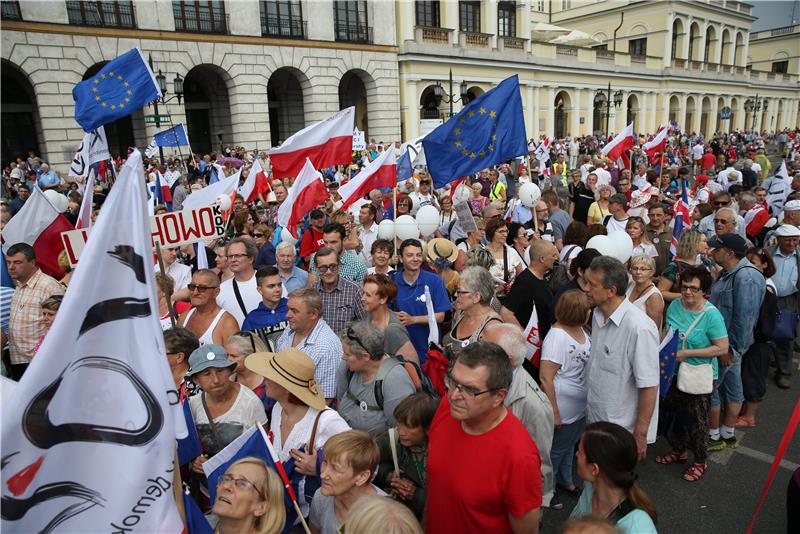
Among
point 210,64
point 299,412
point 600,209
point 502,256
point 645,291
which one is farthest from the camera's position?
point 210,64

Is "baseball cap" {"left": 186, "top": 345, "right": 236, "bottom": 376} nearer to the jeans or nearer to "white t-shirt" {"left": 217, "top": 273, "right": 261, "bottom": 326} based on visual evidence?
"white t-shirt" {"left": 217, "top": 273, "right": 261, "bottom": 326}

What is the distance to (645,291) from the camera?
401 cm

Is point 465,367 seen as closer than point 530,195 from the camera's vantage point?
Yes

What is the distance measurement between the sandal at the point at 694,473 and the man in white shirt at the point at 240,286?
3772 mm

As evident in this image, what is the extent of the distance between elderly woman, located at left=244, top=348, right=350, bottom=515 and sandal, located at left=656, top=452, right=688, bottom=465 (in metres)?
2.87

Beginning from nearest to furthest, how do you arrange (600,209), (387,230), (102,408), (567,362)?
(102,408), (567,362), (387,230), (600,209)

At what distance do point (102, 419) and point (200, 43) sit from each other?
24994mm

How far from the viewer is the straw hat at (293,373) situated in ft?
8.90

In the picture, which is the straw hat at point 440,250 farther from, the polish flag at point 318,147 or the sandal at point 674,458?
the sandal at point 674,458

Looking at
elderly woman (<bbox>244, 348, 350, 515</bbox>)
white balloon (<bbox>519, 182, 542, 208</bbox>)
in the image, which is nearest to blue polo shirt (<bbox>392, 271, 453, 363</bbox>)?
elderly woman (<bbox>244, 348, 350, 515</bbox>)

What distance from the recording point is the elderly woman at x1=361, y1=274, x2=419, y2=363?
12.2 feet

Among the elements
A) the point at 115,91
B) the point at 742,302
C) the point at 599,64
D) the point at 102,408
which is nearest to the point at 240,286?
the point at 102,408

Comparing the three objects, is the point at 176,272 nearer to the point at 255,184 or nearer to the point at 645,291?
the point at 255,184

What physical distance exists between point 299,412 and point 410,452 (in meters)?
0.65
